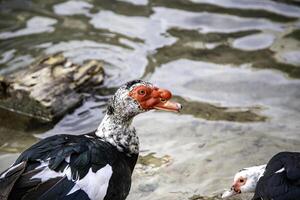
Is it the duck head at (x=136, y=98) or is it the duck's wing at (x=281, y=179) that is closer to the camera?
the duck's wing at (x=281, y=179)

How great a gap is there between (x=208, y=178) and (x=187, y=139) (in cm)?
55

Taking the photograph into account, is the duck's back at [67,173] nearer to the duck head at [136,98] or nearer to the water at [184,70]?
the duck head at [136,98]

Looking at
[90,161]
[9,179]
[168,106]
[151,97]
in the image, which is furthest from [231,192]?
[9,179]

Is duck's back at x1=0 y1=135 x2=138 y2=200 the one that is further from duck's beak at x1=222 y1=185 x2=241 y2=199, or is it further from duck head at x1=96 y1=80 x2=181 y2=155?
duck's beak at x1=222 y1=185 x2=241 y2=199

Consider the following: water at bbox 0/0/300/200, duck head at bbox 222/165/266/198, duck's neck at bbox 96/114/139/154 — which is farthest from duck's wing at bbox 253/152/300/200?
duck's neck at bbox 96/114/139/154

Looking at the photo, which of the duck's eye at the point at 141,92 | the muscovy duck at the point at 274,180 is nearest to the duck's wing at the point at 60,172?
the duck's eye at the point at 141,92

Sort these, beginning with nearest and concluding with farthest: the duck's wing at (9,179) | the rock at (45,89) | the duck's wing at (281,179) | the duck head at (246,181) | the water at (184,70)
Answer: the duck's wing at (9,179) < the duck's wing at (281,179) < the duck head at (246,181) < the water at (184,70) < the rock at (45,89)

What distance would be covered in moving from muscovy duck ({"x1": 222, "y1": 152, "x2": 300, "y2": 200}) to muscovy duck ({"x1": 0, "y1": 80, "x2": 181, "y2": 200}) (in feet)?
2.07

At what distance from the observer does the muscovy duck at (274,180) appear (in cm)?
340

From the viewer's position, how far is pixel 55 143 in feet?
11.9

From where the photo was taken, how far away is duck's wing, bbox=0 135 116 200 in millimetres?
3332

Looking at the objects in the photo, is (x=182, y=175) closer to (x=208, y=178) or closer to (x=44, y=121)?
(x=208, y=178)

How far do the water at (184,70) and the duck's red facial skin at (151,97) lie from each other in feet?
2.02

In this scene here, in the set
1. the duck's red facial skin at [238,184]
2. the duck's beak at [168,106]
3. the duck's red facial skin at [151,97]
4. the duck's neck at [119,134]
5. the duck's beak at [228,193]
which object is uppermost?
the duck's red facial skin at [151,97]
